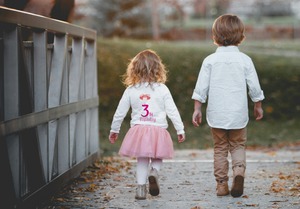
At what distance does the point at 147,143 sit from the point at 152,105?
38 centimetres

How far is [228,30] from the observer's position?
3.94 m

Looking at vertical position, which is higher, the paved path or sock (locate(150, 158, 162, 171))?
sock (locate(150, 158, 162, 171))

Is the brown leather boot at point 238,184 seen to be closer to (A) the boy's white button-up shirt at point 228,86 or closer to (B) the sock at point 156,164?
(A) the boy's white button-up shirt at point 228,86

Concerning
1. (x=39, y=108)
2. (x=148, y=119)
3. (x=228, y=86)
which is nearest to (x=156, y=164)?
(x=148, y=119)

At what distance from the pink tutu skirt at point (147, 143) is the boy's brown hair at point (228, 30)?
110cm

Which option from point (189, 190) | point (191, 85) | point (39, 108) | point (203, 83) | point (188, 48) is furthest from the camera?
point (188, 48)

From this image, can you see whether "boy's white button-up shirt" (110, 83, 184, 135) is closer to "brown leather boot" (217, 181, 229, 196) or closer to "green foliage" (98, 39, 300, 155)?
"brown leather boot" (217, 181, 229, 196)

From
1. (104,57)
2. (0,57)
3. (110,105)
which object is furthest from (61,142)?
(104,57)

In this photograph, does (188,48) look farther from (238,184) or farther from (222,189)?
(238,184)

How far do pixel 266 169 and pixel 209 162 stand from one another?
0.92m

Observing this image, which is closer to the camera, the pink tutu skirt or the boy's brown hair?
the pink tutu skirt

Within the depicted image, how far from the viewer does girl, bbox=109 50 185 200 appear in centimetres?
380

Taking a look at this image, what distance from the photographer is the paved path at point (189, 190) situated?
3689 mm

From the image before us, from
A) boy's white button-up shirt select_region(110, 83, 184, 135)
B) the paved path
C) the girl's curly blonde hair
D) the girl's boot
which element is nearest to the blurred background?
the girl's curly blonde hair
